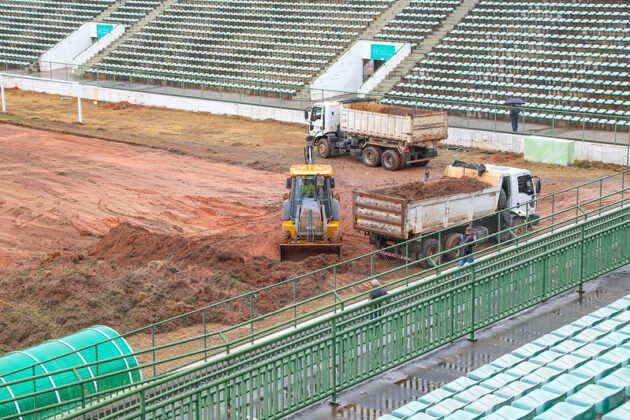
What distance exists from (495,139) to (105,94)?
74.4 ft

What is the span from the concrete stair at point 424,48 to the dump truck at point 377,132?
766 cm

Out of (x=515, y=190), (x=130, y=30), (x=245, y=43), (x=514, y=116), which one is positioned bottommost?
(x=515, y=190)

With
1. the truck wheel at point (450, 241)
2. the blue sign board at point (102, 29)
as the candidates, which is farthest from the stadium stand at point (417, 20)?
the truck wheel at point (450, 241)

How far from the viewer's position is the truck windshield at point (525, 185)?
24734mm

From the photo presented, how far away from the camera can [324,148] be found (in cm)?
3503

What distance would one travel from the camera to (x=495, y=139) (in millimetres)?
36219

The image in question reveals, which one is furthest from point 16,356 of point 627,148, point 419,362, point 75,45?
point 75,45

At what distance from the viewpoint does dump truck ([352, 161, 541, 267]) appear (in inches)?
881

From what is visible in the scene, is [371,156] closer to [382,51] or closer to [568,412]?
[382,51]

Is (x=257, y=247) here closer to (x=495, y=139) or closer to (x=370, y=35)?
(x=495, y=139)

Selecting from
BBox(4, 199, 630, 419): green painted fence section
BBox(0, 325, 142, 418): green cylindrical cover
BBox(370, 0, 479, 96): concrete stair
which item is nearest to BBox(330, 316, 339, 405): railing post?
BBox(4, 199, 630, 419): green painted fence section

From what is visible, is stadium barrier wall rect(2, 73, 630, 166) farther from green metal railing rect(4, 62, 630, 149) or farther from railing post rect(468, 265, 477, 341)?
railing post rect(468, 265, 477, 341)

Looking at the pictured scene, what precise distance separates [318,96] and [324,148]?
9.99 metres

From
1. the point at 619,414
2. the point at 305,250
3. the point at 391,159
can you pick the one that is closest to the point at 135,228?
the point at 305,250
